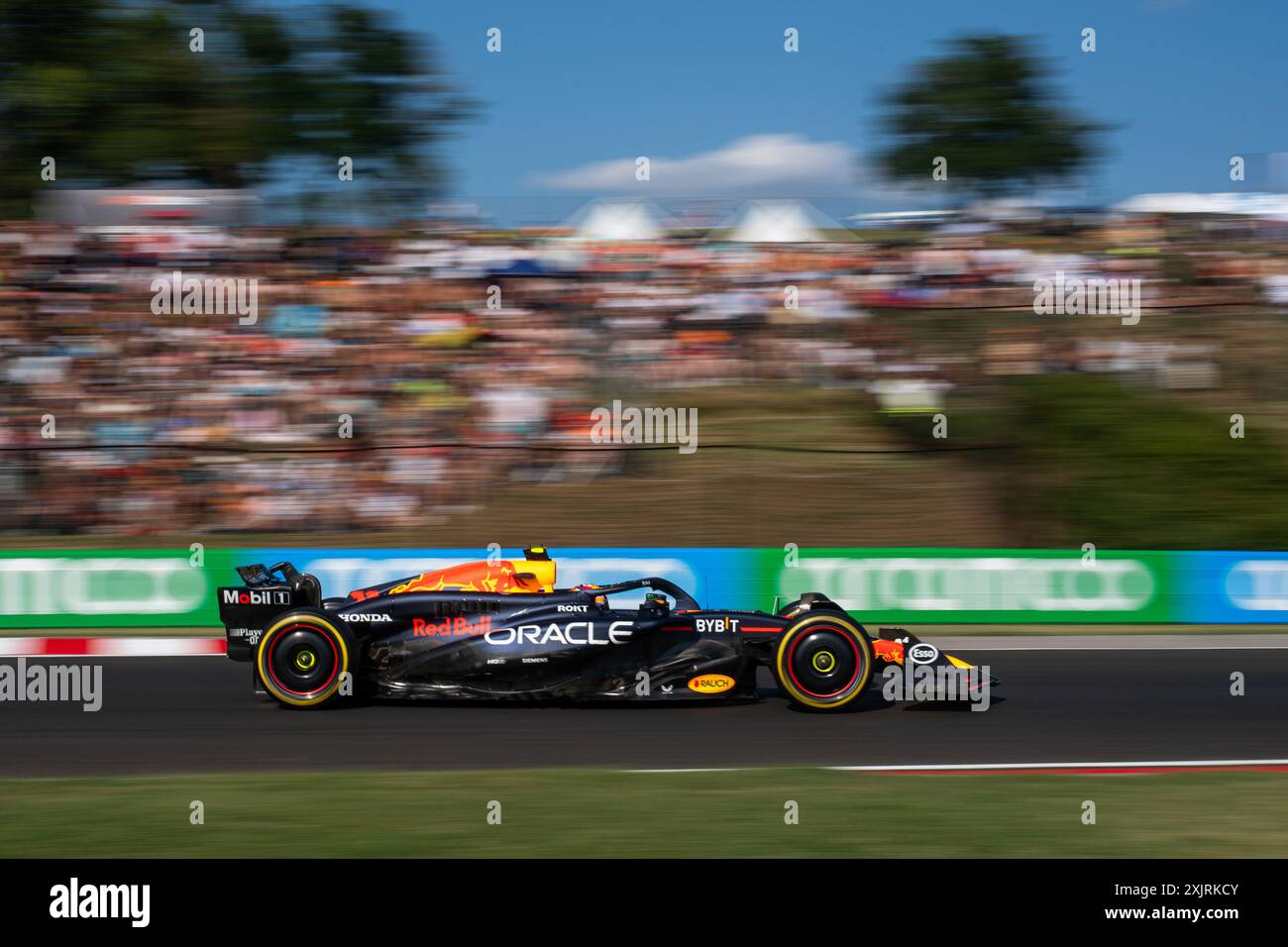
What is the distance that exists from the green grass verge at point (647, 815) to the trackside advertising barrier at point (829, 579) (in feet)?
22.4

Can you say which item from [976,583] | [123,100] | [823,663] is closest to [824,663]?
[823,663]

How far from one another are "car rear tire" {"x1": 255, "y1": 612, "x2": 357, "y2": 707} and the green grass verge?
1.91 metres

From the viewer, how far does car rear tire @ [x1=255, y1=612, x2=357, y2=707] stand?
908 cm

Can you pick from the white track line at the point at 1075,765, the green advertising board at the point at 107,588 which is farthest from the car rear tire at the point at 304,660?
the green advertising board at the point at 107,588

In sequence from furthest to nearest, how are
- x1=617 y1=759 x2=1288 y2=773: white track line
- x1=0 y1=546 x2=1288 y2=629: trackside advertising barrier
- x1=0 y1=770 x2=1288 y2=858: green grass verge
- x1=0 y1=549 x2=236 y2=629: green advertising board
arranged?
x1=0 y1=546 x2=1288 y2=629: trackside advertising barrier → x1=0 y1=549 x2=236 y2=629: green advertising board → x1=617 y1=759 x2=1288 y2=773: white track line → x1=0 y1=770 x2=1288 y2=858: green grass verge

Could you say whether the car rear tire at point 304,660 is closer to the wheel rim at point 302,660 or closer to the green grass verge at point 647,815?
the wheel rim at point 302,660

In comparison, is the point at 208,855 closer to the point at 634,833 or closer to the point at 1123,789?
the point at 634,833

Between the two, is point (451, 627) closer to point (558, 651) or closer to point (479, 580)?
point (479, 580)

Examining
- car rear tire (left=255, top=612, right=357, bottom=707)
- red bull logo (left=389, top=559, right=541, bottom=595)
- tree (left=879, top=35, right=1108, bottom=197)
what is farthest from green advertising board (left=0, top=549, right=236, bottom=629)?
tree (left=879, top=35, right=1108, bottom=197)

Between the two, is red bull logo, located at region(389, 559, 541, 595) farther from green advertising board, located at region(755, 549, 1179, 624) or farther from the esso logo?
green advertising board, located at region(755, 549, 1179, 624)

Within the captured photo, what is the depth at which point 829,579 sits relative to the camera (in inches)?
555

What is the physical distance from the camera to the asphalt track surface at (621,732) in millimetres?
7789

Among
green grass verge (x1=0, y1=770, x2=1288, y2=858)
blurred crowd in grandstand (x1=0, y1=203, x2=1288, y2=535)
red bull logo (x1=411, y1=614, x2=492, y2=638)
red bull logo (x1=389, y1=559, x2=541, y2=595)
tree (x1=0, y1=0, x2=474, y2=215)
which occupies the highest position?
tree (x1=0, y1=0, x2=474, y2=215)

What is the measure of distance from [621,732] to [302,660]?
A: 7.16 ft
